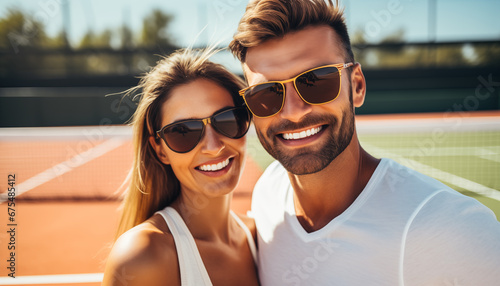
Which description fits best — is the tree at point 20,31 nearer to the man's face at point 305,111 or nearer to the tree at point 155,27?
the tree at point 155,27

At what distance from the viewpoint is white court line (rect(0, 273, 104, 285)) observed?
502 cm

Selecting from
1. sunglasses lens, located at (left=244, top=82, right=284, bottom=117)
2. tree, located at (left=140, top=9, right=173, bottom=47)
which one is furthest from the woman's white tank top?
tree, located at (left=140, top=9, right=173, bottom=47)

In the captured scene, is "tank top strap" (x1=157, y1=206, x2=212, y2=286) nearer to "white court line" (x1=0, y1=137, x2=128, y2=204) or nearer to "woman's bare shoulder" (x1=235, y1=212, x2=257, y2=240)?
"woman's bare shoulder" (x1=235, y1=212, x2=257, y2=240)

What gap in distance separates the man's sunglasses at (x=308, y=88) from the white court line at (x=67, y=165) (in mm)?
8109

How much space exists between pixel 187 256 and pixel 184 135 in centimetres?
77

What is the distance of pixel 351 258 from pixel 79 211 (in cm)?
672

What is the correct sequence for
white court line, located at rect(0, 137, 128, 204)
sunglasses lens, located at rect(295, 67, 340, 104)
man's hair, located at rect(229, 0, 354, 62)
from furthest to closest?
white court line, located at rect(0, 137, 128, 204), man's hair, located at rect(229, 0, 354, 62), sunglasses lens, located at rect(295, 67, 340, 104)

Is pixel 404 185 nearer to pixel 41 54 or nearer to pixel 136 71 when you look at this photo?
pixel 136 71

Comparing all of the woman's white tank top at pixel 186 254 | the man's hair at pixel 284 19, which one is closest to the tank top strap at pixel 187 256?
the woman's white tank top at pixel 186 254

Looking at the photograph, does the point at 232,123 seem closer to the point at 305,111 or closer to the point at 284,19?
the point at 305,111

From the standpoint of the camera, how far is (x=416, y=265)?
1.90 metres

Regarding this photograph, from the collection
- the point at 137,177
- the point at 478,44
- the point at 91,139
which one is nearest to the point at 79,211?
the point at 137,177

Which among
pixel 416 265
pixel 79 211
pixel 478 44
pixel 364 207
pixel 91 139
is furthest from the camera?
pixel 478 44

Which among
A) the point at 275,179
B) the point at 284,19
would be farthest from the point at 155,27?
the point at 284,19
